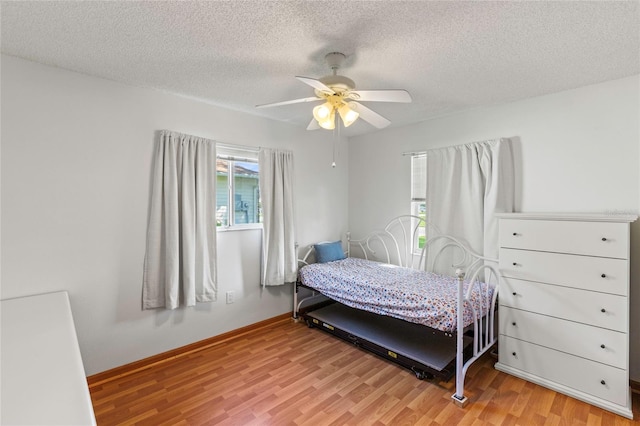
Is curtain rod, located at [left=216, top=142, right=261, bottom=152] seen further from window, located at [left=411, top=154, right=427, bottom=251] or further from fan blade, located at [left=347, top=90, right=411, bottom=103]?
window, located at [left=411, top=154, right=427, bottom=251]

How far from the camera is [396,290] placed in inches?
105

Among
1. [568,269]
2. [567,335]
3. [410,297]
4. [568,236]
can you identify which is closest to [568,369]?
[567,335]

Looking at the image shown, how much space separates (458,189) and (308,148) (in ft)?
6.19

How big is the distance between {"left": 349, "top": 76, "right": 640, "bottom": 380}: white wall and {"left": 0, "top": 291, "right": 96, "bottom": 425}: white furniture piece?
3375 mm

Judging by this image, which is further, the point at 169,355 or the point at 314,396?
the point at 169,355

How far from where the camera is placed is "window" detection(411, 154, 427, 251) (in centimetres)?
360

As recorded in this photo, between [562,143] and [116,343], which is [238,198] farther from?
[562,143]

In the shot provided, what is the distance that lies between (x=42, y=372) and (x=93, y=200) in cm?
167

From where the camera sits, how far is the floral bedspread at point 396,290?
239 centimetres

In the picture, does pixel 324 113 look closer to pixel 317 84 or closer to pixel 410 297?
pixel 317 84

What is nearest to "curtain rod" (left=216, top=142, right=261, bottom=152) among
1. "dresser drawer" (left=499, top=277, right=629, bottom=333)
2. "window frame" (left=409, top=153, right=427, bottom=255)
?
"window frame" (left=409, top=153, right=427, bottom=255)

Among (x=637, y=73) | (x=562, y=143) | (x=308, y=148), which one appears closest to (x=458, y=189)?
(x=562, y=143)

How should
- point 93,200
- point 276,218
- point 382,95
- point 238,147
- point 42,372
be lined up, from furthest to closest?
point 276,218 → point 238,147 → point 93,200 → point 382,95 → point 42,372

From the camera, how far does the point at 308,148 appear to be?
3.92 meters
